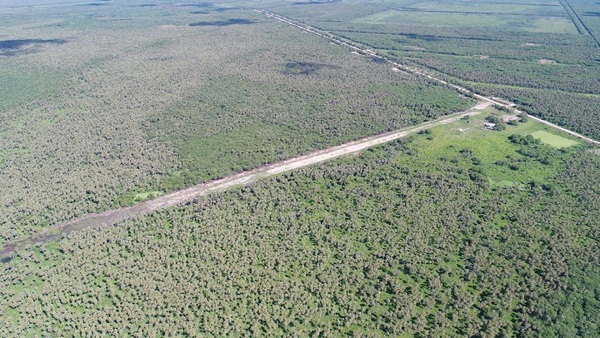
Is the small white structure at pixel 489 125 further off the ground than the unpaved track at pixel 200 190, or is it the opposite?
the small white structure at pixel 489 125

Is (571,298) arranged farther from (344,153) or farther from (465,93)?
(465,93)

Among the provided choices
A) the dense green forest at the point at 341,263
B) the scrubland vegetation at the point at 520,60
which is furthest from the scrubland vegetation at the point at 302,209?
the scrubland vegetation at the point at 520,60

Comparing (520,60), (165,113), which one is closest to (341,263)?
(165,113)

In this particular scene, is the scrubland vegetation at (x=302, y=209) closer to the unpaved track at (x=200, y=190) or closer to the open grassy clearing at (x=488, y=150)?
the open grassy clearing at (x=488, y=150)

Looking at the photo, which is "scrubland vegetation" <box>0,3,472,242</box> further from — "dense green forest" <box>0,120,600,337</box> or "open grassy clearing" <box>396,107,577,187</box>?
"dense green forest" <box>0,120,600,337</box>

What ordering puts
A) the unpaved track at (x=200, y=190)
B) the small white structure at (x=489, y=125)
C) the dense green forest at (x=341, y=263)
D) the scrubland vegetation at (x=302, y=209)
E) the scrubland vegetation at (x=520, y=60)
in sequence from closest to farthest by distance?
1. the dense green forest at (x=341, y=263)
2. the scrubland vegetation at (x=302, y=209)
3. the unpaved track at (x=200, y=190)
4. the small white structure at (x=489, y=125)
5. the scrubland vegetation at (x=520, y=60)

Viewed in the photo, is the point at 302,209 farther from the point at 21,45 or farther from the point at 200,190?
the point at 21,45

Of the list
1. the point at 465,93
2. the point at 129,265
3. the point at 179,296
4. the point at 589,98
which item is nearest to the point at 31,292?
the point at 129,265
